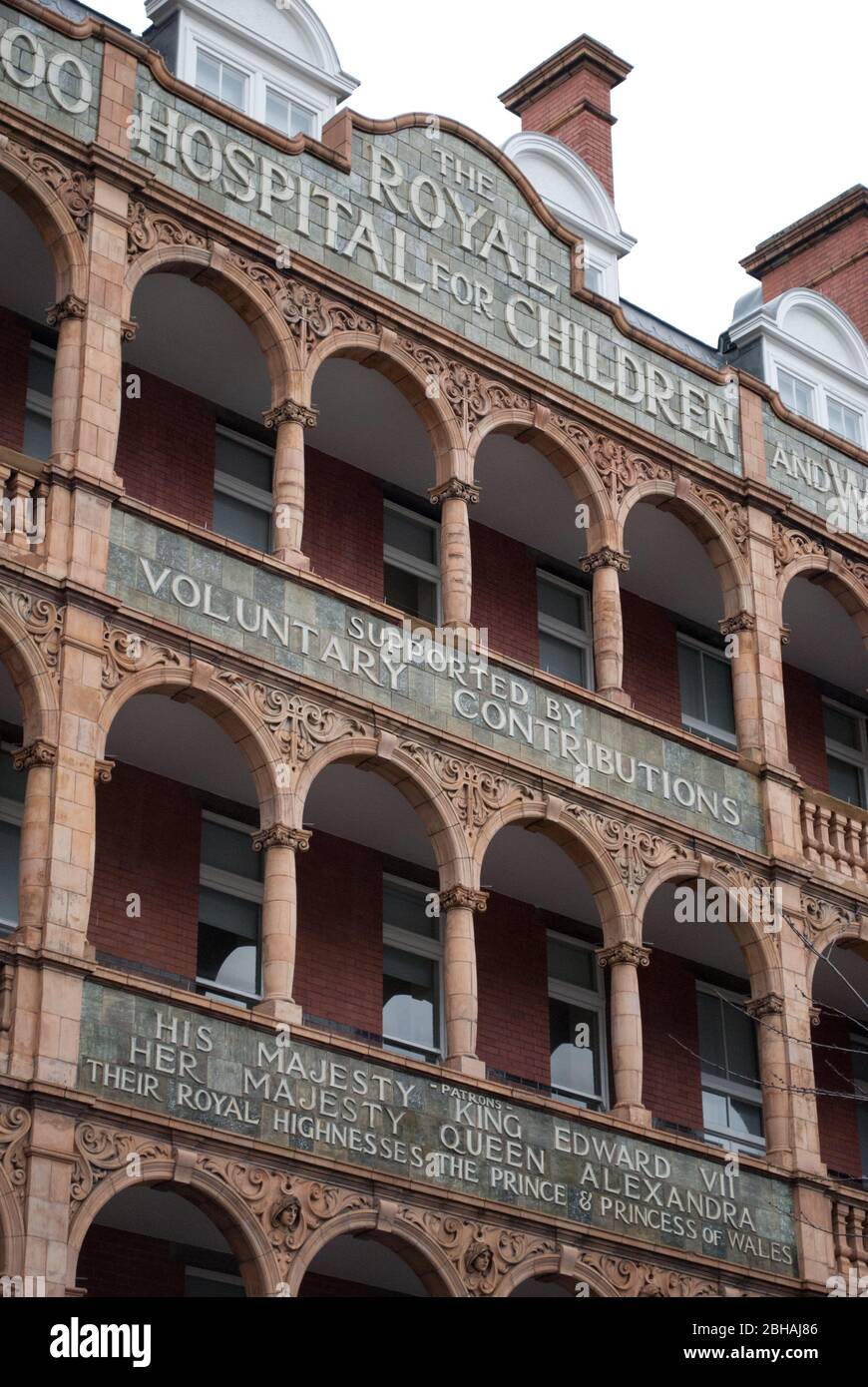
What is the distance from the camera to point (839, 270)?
30.5 meters

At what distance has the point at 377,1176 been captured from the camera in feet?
60.6

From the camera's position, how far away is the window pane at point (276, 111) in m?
22.9

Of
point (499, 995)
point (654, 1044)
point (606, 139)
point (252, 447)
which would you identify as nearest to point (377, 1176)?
point (499, 995)

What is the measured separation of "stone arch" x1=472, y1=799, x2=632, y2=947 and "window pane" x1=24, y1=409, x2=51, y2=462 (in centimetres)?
530

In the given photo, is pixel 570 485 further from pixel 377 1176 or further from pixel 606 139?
pixel 377 1176

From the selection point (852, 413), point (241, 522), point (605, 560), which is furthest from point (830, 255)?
point (241, 522)

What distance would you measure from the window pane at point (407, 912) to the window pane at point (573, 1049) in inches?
62.9

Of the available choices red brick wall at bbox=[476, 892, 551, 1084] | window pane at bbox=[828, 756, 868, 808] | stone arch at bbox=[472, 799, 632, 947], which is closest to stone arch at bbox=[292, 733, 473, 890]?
stone arch at bbox=[472, 799, 632, 947]

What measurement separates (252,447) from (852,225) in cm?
1118

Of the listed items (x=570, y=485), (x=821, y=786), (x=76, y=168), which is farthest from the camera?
(x=821, y=786)

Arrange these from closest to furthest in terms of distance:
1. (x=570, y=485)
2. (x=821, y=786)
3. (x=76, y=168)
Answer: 1. (x=76, y=168)
2. (x=570, y=485)
3. (x=821, y=786)

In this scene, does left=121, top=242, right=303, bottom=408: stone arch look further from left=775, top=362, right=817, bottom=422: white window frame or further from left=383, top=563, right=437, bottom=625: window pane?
left=775, top=362, right=817, bottom=422: white window frame

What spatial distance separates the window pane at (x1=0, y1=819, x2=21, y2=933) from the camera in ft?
62.6

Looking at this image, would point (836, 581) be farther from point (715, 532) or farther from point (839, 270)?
point (839, 270)
